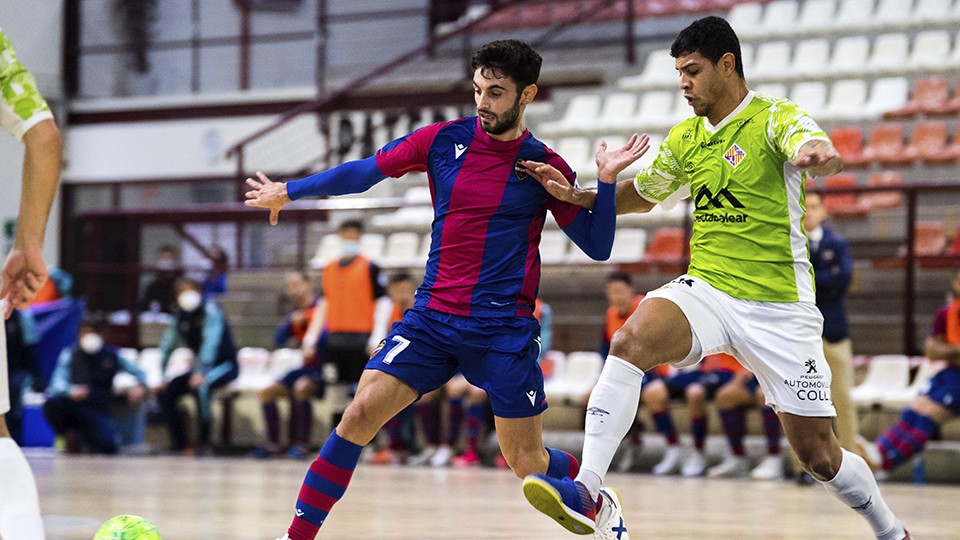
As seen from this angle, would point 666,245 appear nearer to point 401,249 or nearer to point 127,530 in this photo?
point 401,249

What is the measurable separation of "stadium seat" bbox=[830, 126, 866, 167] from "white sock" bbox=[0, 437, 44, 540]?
Result: 1223 centimetres

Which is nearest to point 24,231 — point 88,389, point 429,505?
point 429,505

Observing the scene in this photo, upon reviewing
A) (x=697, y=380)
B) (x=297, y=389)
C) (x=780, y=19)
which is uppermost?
(x=780, y=19)

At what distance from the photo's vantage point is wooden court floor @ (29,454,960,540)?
6668 millimetres

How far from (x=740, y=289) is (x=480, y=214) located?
3.10 ft

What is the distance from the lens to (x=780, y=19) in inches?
698

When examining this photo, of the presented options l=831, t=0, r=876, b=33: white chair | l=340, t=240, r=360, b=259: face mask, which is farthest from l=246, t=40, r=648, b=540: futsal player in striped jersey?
l=831, t=0, r=876, b=33: white chair

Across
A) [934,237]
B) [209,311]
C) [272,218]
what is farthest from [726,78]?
[209,311]

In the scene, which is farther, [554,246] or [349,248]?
[554,246]

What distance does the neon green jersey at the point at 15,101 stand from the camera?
3510mm

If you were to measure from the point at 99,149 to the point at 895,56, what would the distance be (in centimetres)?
1242

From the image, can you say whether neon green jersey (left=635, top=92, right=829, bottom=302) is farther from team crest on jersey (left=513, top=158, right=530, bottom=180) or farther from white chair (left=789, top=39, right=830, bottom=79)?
white chair (left=789, top=39, right=830, bottom=79)

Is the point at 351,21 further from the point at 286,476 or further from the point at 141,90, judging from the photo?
the point at 286,476

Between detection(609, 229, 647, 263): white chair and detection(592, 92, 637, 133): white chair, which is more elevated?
detection(592, 92, 637, 133): white chair
